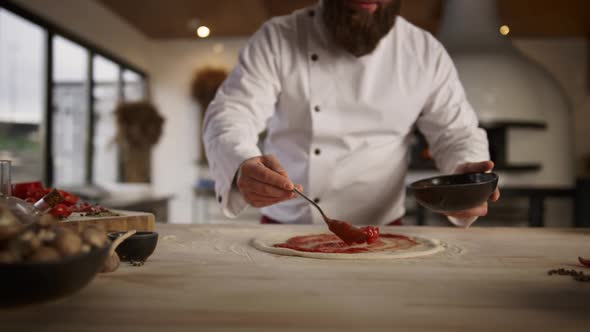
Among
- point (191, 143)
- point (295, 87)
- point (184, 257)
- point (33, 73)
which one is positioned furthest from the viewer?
point (191, 143)

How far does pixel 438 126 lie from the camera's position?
1.63m

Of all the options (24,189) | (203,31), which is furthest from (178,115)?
(24,189)

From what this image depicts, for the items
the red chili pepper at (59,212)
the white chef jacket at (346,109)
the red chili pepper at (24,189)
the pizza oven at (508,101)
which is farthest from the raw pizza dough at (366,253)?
the pizza oven at (508,101)

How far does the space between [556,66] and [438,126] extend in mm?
3898

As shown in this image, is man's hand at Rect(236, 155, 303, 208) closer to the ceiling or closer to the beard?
the beard

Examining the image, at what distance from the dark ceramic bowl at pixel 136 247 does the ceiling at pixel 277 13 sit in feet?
10.1

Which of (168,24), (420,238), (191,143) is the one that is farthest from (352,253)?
(191,143)

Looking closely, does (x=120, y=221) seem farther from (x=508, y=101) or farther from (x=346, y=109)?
(x=508, y=101)

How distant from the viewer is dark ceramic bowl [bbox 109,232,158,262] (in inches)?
29.2

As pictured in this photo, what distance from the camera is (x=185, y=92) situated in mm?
5395

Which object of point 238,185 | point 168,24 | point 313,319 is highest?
point 168,24

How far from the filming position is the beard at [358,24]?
4.94 feet

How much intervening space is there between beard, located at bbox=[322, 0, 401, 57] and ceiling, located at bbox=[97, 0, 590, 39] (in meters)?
2.13

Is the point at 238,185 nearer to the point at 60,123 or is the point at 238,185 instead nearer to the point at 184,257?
the point at 184,257
